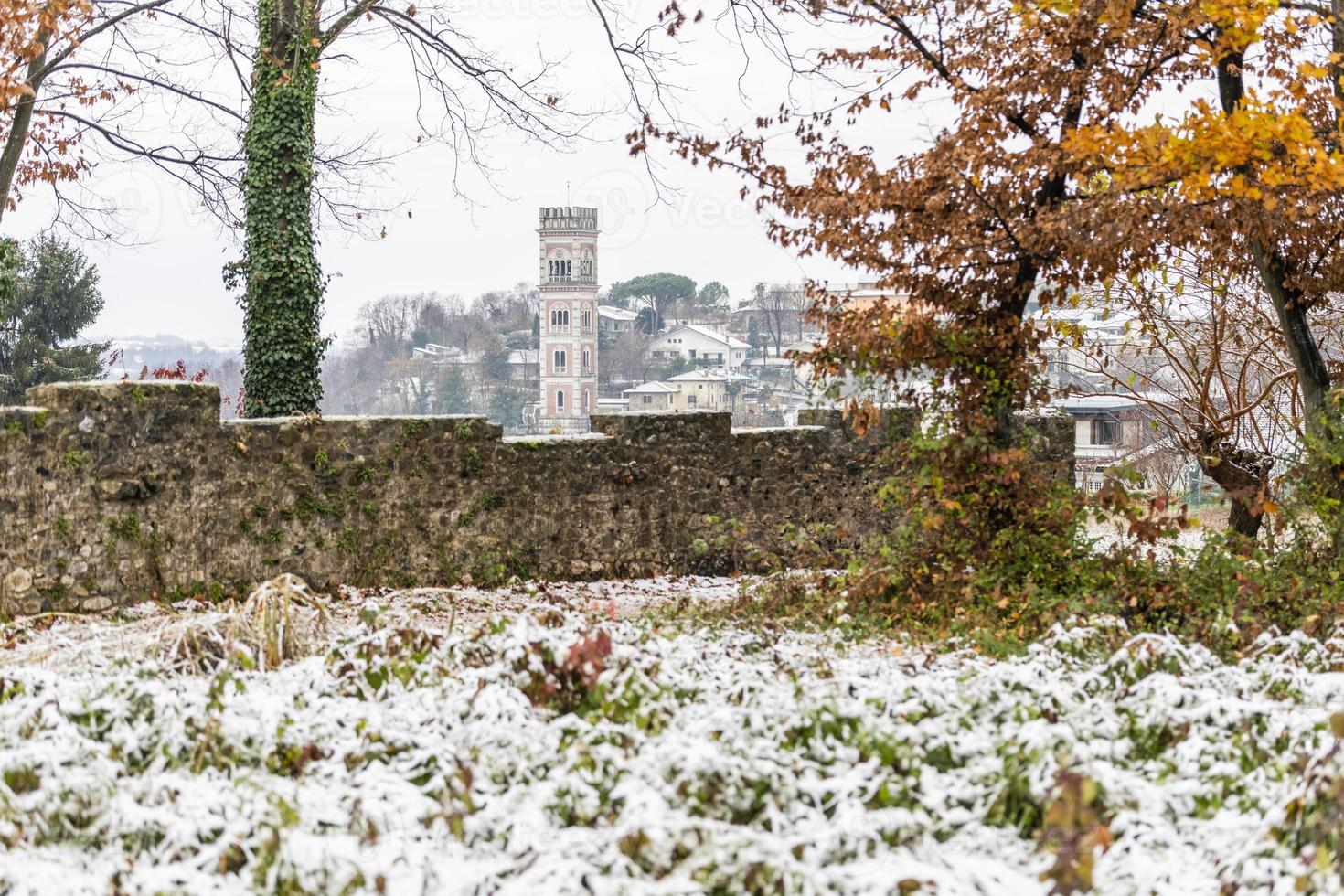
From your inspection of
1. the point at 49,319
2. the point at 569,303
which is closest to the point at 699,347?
the point at 569,303

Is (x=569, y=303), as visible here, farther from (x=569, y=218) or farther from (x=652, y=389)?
(x=652, y=389)

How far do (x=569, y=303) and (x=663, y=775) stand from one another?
17889 mm

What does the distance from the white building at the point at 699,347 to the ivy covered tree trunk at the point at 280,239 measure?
10.0 meters

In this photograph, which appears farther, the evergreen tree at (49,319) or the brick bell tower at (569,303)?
the evergreen tree at (49,319)

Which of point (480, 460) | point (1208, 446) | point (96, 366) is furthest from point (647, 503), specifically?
point (96, 366)

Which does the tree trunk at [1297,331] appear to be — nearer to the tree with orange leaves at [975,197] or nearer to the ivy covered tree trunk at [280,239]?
the tree with orange leaves at [975,197]

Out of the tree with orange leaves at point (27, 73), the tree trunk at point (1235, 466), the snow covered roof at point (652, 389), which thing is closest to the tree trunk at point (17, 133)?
the tree with orange leaves at point (27, 73)

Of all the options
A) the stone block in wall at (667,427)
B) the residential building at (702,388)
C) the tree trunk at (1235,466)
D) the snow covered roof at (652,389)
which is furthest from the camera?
the snow covered roof at (652,389)

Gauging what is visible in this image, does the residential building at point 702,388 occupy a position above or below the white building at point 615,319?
below

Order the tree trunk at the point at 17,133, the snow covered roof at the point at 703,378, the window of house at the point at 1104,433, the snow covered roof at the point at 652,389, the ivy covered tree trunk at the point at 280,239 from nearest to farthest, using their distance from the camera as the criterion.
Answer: the ivy covered tree trunk at the point at 280,239
the tree trunk at the point at 17,133
the snow covered roof at the point at 703,378
the snow covered roof at the point at 652,389
the window of house at the point at 1104,433

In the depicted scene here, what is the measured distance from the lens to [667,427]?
9.45m

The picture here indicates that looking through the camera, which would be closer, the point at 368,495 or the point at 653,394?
the point at 368,495

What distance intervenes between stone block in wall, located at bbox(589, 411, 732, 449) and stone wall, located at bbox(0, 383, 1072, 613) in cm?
1

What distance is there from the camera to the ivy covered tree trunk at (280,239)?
420 inches
